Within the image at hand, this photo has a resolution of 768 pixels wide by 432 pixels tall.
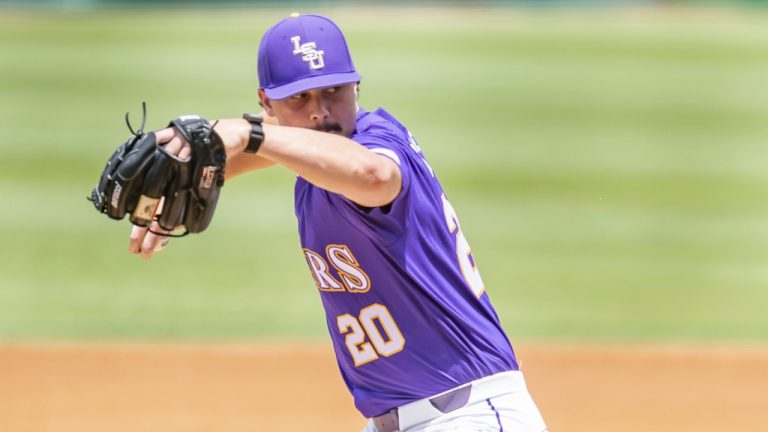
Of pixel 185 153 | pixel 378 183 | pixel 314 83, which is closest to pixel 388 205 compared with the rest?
pixel 378 183

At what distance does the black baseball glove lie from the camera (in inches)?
107

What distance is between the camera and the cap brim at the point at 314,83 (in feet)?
10.5

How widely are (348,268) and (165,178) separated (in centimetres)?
78

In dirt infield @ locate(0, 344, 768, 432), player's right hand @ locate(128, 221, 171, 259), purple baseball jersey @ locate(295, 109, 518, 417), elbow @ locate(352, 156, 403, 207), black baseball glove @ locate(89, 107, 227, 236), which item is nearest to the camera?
black baseball glove @ locate(89, 107, 227, 236)

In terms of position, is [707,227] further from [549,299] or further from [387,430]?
[387,430]

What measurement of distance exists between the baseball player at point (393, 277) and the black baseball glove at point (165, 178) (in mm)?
490

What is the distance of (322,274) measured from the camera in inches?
134

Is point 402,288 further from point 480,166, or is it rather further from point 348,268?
point 480,166

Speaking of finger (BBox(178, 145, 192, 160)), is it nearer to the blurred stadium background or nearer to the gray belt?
the gray belt

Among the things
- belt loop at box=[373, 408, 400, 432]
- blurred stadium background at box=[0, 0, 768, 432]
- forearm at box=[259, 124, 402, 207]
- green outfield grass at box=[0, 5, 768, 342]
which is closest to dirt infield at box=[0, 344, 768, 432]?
blurred stadium background at box=[0, 0, 768, 432]

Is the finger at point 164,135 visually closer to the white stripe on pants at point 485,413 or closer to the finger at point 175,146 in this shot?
the finger at point 175,146

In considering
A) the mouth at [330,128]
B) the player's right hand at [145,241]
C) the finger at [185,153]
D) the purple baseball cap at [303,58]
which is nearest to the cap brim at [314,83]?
the purple baseball cap at [303,58]

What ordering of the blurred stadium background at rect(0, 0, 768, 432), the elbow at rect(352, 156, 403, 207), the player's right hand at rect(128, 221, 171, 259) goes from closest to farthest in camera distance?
the elbow at rect(352, 156, 403, 207)
the player's right hand at rect(128, 221, 171, 259)
the blurred stadium background at rect(0, 0, 768, 432)

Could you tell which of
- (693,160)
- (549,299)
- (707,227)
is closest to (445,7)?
(693,160)
